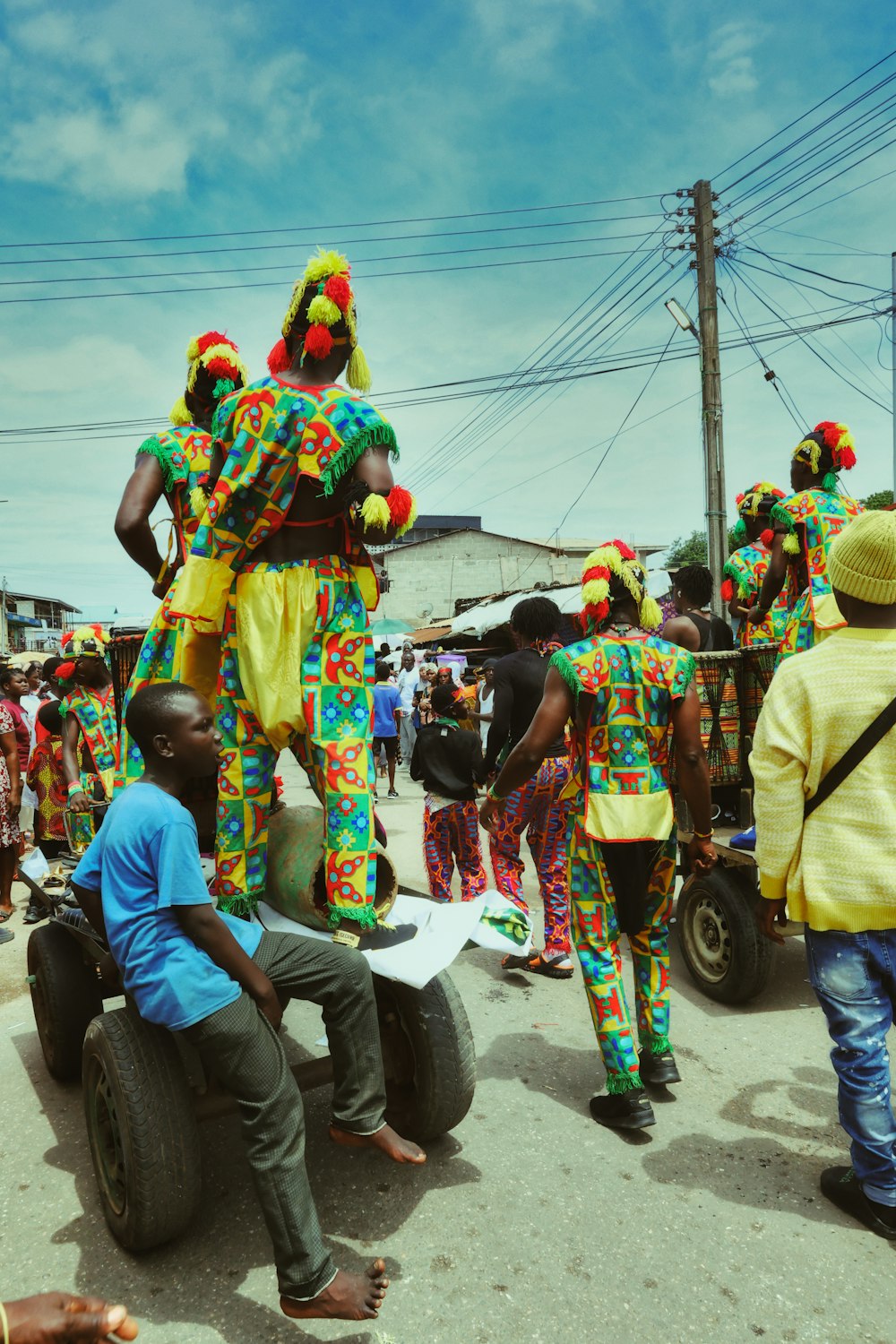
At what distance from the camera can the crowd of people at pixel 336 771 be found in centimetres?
231

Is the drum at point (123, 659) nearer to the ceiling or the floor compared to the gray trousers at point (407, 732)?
nearer to the ceiling

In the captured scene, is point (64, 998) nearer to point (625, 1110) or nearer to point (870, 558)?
point (625, 1110)

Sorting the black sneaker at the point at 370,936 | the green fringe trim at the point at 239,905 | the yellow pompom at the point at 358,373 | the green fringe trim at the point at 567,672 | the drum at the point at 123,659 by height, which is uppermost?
the yellow pompom at the point at 358,373

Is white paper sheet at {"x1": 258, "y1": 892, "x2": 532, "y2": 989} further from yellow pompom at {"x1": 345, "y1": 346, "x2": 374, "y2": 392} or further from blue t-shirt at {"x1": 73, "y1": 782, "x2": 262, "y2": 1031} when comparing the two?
yellow pompom at {"x1": 345, "y1": 346, "x2": 374, "y2": 392}

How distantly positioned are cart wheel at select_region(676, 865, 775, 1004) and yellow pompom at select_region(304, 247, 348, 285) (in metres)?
3.04

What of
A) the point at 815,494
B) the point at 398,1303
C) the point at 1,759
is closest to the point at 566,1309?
the point at 398,1303

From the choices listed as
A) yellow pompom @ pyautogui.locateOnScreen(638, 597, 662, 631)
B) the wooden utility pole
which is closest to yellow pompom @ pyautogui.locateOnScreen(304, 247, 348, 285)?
yellow pompom @ pyautogui.locateOnScreen(638, 597, 662, 631)

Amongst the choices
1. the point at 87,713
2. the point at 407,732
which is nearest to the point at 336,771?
the point at 87,713

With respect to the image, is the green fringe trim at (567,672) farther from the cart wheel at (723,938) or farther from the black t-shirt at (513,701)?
the black t-shirt at (513,701)

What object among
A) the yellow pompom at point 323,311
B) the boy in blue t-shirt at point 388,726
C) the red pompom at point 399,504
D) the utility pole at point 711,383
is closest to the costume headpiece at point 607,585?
the red pompom at point 399,504

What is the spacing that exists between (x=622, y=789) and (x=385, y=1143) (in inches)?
58.9

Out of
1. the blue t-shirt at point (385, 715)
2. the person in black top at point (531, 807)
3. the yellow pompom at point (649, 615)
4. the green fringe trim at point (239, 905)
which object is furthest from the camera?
the blue t-shirt at point (385, 715)

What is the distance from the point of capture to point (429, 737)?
5.43 m

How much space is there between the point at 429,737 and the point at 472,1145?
2.65 m
